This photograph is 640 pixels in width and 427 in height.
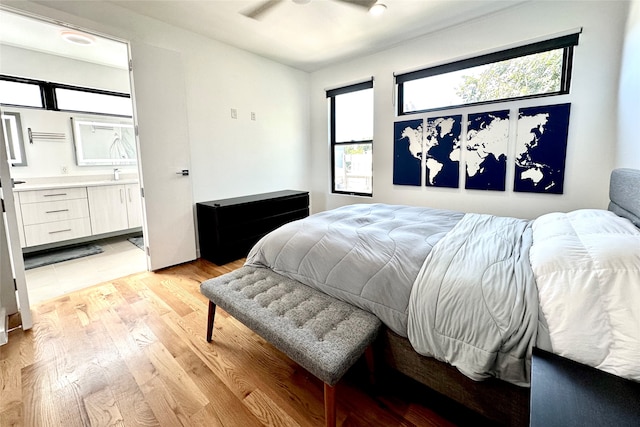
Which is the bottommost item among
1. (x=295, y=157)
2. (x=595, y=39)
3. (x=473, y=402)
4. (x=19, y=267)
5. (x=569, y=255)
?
(x=473, y=402)

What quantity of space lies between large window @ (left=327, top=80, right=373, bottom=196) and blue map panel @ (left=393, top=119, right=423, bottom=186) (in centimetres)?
44

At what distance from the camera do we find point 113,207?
3.89 meters

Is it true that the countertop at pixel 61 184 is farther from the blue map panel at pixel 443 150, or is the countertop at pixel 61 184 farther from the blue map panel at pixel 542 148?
the blue map panel at pixel 542 148

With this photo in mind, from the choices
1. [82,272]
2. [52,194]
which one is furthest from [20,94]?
[82,272]

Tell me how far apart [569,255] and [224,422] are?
1.58 meters

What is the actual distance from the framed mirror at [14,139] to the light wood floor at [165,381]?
2.38 meters

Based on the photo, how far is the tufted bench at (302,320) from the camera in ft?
3.66

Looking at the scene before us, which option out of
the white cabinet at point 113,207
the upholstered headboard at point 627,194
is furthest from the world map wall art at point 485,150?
the white cabinet at point 113,207

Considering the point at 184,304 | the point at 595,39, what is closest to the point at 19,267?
the point at 184,304

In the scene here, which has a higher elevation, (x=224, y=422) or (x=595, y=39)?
(x=595, y=39)

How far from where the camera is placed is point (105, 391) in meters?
1.42

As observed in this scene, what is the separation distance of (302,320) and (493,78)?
3.14 m

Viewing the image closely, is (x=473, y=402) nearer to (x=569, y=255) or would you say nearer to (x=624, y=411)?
(x=624, y=411)

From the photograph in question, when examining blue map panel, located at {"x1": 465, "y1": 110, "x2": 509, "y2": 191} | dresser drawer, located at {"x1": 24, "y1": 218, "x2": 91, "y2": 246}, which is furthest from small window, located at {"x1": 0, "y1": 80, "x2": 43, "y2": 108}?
blue map panel, located at {"x1": 465, "y1": 110, "x2": 509, "y2": 191}
